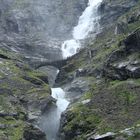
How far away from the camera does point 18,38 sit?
185625 mm

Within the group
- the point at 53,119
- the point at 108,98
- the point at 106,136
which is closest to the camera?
the point at 106,136

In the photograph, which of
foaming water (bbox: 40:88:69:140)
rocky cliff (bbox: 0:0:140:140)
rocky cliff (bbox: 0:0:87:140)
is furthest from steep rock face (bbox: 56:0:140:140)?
rocky cliff (bbox: 0:0:87:140)

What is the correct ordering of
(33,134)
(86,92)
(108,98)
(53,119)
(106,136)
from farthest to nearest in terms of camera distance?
(53,119), (86,92), (33,134), (108,98), (106,136)

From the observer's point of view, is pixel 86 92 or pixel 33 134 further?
pixel 86 92

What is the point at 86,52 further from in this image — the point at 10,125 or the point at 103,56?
the point at 10,125

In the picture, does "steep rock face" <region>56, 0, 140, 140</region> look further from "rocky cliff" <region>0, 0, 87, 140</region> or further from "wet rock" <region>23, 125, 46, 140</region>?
"rocky cliff" <region>0, 0, 87, 140</region>

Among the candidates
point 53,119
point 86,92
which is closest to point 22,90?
point 53,119

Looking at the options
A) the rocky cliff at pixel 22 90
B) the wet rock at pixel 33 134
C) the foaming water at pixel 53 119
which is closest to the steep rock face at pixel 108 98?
the wet rock at pixel 33 134

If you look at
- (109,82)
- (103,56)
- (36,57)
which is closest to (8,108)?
(109,82)

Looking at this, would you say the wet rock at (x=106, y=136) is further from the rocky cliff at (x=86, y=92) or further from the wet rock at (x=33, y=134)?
the wet rock at (x=33, y=134)

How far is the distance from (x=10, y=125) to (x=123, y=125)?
2563 cm

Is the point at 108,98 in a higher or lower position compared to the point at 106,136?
higher

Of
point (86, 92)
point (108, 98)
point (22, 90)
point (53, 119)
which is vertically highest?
point (22, 90)

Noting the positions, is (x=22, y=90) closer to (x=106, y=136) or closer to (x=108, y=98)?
(x=108, y=98)
